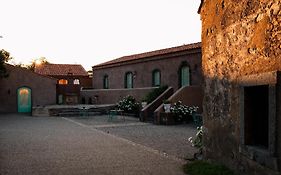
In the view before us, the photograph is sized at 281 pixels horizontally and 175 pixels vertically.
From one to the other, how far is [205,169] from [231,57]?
2331 millimetres

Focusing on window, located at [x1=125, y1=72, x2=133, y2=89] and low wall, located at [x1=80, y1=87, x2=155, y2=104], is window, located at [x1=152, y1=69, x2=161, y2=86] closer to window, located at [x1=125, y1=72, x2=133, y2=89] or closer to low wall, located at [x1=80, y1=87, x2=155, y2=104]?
low wall, located at [x1=80, y1=87, x2=155, y2=104]

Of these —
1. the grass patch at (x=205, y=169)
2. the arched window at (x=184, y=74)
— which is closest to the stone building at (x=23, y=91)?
the arched window at (x=184, y=74)

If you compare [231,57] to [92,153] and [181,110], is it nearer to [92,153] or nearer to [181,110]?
[92,153]

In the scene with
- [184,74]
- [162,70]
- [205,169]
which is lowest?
[205,169]

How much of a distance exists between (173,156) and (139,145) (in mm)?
2268

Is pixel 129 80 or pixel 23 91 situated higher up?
pixel 129 80

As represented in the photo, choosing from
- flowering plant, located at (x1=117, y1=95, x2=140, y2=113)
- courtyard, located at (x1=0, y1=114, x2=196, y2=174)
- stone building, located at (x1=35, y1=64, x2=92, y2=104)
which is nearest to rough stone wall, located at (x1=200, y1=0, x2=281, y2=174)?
courtyard, located at (x1=0, y1=114, x2=196, y2=174)

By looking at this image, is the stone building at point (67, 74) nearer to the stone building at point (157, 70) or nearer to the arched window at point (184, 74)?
the stone building at point (157, 70)

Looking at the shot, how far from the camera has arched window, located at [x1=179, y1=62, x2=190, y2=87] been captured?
2367 cm

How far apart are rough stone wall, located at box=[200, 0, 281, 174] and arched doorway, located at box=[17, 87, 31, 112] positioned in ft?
79.9

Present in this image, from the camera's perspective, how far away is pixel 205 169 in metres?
6.77

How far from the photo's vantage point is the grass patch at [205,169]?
21.0 feet

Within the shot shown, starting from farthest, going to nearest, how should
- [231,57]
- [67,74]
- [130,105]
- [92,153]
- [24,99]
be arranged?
1. [67,74]
2. [24,99]
3. [130,105]
4. [92,153]
5. [231,57]

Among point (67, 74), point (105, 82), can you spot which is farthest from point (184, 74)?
point (67, 74)
